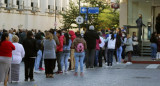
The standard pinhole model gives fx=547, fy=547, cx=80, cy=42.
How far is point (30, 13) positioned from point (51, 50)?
1813 inches

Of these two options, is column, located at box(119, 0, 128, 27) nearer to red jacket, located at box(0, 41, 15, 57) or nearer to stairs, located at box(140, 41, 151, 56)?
stairs, located at box(140, 41, 151, 56)

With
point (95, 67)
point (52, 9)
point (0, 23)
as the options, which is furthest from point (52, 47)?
point (52, 9)

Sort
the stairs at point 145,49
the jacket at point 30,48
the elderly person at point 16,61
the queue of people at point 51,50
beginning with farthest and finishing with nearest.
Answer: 1. the stairs at point 145,49
2. the jacket at point 30,48
3. the elderly person at point 16,61
4. the queue of people at point 51,50

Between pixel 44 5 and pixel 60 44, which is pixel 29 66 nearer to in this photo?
pixel 60 44

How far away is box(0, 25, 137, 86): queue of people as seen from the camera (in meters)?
15.7

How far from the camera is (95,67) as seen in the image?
1013 inches

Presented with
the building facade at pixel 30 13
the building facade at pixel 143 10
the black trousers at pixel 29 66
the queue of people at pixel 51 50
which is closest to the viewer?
the queue of people at pixel 51 50

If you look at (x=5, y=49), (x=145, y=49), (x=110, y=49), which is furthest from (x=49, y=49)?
(x=145, y=49)

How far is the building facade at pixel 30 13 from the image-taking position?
5850 cm

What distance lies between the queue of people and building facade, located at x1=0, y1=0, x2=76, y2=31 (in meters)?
30.1

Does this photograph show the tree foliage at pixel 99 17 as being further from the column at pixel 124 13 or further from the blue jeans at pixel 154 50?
the blue jeans at pixel 154 50

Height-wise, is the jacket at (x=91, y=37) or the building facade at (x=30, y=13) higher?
the building facade at (x=30, y=13)

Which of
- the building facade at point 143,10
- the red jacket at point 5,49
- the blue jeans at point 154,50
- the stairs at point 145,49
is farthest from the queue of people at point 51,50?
the building facade at point 143,10

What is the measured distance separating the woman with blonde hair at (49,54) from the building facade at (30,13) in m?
37.5
